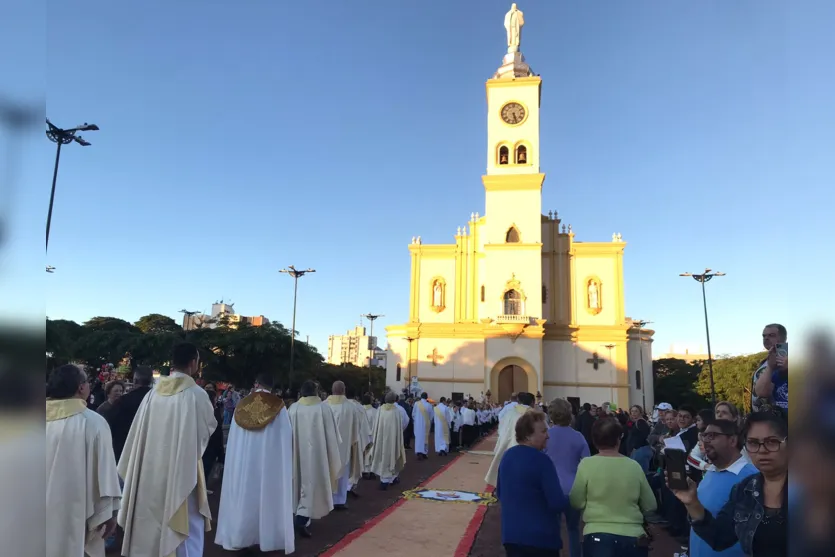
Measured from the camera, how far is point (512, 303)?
34.4 metres

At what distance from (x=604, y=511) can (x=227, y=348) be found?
34.9m

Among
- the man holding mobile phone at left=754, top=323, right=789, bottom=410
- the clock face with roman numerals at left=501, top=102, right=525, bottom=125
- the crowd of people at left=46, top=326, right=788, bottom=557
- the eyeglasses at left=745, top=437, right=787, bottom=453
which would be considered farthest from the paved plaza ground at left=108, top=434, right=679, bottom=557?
the clock face with roman numerals at left=501, top=102, right=525, bottom=125

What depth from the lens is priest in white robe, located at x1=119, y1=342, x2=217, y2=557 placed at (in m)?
4.76

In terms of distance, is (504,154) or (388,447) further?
(504,154)

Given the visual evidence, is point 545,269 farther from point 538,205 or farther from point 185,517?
point 185,517

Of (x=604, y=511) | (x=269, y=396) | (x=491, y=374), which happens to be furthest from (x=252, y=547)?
(x=491, y=374)

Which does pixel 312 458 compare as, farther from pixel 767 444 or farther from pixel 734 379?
pixel 734 379

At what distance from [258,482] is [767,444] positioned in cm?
536

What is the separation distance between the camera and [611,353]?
34.5m

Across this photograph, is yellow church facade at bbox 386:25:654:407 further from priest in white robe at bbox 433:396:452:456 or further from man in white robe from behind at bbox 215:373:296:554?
man in white robe from behind at bbox 215:373:296:554

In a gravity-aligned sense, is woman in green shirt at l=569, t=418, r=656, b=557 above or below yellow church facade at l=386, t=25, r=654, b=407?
below

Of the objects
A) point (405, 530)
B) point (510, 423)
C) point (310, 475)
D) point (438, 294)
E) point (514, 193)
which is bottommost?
point (405, 530)

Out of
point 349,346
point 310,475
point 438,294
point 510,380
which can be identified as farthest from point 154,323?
point 349,346

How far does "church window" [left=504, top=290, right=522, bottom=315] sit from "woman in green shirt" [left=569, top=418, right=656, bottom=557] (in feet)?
101
